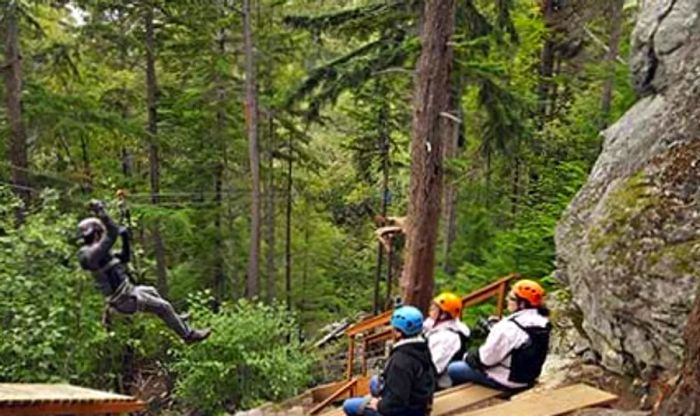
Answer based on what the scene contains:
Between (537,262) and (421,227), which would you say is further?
(537,262)

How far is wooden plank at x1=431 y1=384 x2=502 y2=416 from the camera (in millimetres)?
6422

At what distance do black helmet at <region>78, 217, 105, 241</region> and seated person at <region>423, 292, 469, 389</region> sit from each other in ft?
11.3

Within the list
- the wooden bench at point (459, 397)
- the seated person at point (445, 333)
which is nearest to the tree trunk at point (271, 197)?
the seated person at point (445, 333)

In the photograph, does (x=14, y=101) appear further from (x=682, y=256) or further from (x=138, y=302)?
(x=682, y=256)

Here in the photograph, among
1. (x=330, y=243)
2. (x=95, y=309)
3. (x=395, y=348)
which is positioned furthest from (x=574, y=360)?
(x=330, y=243)

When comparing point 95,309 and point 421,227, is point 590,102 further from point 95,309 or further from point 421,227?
point 95,309

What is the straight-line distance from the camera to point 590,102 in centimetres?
1630

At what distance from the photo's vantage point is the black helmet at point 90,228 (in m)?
6.95

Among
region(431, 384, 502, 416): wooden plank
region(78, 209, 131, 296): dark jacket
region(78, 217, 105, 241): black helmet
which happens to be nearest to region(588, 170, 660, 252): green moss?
region(431, 384, 502, 416): wooden plank

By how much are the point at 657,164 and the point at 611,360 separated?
2.16 m

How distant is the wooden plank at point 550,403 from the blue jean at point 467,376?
350 mm

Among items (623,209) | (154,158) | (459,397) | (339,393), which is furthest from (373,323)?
(154,158)

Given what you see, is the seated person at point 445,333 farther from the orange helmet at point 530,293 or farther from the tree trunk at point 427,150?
the tree trunk at point 427,150

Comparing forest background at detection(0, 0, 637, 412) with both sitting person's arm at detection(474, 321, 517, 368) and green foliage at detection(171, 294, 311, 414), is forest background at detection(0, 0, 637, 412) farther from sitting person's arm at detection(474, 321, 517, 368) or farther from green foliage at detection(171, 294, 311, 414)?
sitting person's arm at detection(474, 321, 517, 368)
